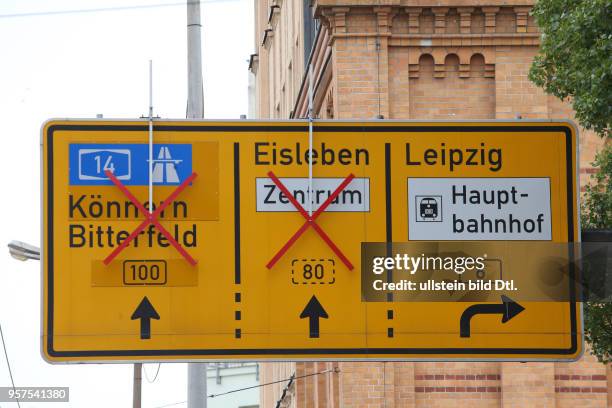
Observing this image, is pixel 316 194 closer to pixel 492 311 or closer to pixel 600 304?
pixel 492 311

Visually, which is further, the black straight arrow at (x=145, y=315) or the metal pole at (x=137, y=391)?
the metal pole at (x=137, y=391)

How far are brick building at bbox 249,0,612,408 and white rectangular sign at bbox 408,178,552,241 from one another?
13.9 m

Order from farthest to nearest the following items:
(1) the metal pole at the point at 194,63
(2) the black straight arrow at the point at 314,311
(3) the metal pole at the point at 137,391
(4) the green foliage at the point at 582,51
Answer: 1. (3) the metal pole at the point at 137,391
2. (1) the metal pole at the point at 194,63
3. (4) the green foliage at the point at 582,51
4. (2) the black straight arrow at the point at 314,311

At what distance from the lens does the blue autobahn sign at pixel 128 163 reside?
9570 mm

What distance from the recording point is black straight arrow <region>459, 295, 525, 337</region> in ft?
31.2

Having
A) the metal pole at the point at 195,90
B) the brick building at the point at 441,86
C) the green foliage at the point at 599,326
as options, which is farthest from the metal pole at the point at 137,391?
the green foliage at the point at 599,326

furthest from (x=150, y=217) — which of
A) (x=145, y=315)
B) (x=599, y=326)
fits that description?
(x=599, y=326)

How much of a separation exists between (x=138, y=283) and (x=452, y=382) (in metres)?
15.0

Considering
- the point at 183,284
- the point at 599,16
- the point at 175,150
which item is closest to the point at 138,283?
the point at 183,284

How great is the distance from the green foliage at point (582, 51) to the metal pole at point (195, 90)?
17.7ft

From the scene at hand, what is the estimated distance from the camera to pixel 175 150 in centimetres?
960

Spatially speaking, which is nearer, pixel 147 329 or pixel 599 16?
pixel 147 329

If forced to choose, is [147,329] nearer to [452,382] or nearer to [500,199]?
[500,199]

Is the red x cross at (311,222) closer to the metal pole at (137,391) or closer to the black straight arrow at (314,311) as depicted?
the black straight arrow at (314,311)
